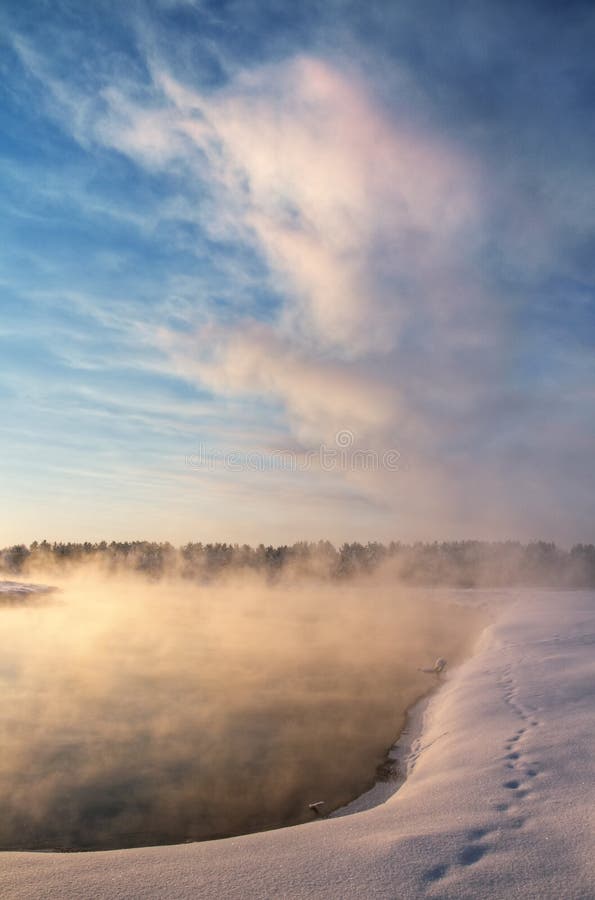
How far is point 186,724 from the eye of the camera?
10.2 m

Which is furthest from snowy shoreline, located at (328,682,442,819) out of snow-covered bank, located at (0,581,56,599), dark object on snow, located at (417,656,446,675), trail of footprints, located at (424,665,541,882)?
snow-covered bank, located at (0,581,56,599)

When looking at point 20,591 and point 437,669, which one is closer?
point 437,669

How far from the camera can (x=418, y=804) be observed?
18.2ft

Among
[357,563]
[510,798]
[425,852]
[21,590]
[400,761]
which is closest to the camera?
[425,852]

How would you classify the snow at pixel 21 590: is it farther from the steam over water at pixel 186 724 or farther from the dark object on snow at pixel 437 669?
the dark object on snow at pixel 437 669

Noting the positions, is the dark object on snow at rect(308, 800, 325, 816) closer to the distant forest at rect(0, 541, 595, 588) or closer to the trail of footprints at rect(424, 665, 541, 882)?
the trail of footprints at rect(424, 665, 541, 882)

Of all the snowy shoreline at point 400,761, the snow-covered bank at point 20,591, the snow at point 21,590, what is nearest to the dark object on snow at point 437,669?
the snowy shoreline at point 400,761

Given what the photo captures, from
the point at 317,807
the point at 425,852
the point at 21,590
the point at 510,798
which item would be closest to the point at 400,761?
the point at 317,807

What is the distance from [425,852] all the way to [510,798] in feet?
5.38

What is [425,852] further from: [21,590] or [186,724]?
[21,590]

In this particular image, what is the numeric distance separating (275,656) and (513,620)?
11.4 m

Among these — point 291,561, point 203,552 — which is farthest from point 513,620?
point 203,552

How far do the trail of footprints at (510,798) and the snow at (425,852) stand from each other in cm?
1

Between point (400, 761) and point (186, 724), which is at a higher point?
point (400, 761)
